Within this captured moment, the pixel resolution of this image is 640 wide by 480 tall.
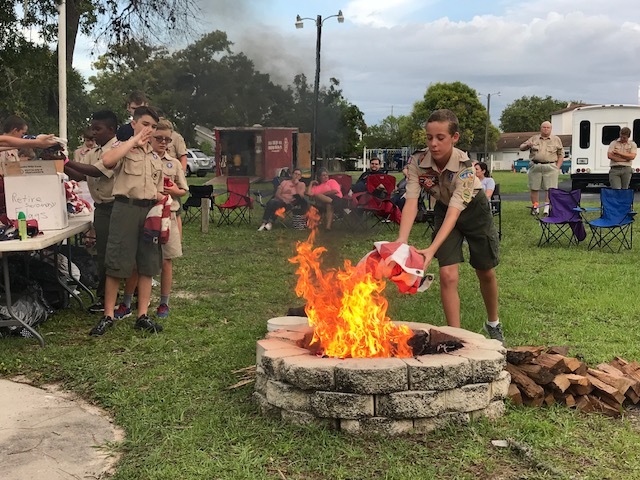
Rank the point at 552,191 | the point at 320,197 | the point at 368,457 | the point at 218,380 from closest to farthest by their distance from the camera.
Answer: the point at 368,457 → the point at 218,380 → the point at 552,191 → the point at 320,197

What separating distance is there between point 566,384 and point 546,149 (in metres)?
9.86

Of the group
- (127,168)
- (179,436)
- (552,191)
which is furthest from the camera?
(552,191)

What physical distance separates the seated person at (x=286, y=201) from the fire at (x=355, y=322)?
8.27 metres

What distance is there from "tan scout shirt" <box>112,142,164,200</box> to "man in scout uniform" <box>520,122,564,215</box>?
359 inches

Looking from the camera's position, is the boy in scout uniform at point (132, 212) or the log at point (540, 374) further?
the boy in scout uniform at point (132, 212)

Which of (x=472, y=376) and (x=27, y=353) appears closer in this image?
(x=472, y=376)

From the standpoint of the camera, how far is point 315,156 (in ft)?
68.0

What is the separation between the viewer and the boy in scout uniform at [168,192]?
5359mm

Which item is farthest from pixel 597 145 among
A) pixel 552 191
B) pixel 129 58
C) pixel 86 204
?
pixel 86 204

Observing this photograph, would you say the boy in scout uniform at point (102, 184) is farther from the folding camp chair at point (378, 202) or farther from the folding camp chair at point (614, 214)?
the folding camp chair at point (614, 214)

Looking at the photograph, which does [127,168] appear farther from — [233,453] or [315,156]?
[315,156]

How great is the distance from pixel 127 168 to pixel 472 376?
3.03 meters

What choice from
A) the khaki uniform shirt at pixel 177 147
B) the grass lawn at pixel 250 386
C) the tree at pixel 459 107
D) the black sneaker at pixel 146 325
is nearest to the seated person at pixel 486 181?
the grass lawn at pixel 250 386

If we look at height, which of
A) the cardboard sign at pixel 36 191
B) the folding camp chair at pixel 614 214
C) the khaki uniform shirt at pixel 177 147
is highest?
the khaki uniform shirt at pixel 177 147
